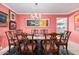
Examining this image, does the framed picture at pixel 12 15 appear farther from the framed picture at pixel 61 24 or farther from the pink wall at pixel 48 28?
the framed picture at pixel 61 24

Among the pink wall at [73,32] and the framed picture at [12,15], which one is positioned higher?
the framed picture at [12,15]

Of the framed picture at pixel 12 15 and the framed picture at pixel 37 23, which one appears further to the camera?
the framed picture at pixel 37 23

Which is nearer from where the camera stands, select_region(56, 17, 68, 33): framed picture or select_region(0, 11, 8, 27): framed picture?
select_region(0, 11, 8, 27): framed picture

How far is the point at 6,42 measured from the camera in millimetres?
A: 1234

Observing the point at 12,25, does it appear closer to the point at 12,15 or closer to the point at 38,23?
the point at 12,15

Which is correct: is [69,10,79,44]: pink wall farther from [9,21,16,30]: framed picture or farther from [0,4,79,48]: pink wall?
[9,21,16,30]: framed picture

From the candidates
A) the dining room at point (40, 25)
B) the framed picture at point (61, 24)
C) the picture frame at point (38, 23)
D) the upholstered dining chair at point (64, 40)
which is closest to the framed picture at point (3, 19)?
the dining room at point (40, 25)

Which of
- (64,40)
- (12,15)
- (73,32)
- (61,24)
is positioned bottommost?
(64,40)

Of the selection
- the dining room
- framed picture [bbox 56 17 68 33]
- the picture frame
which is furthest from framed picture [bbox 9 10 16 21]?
framed picture [bbox 56 17 68 33]

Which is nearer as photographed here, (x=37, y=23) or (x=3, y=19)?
(x=3, y=19)

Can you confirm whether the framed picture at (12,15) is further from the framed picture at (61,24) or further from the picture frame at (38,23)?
the framed picture at (61,24)

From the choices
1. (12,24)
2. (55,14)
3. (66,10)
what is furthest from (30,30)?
(66,10)

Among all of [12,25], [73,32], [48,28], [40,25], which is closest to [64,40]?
[73,32]

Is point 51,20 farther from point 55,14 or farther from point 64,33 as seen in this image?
point 64,33
